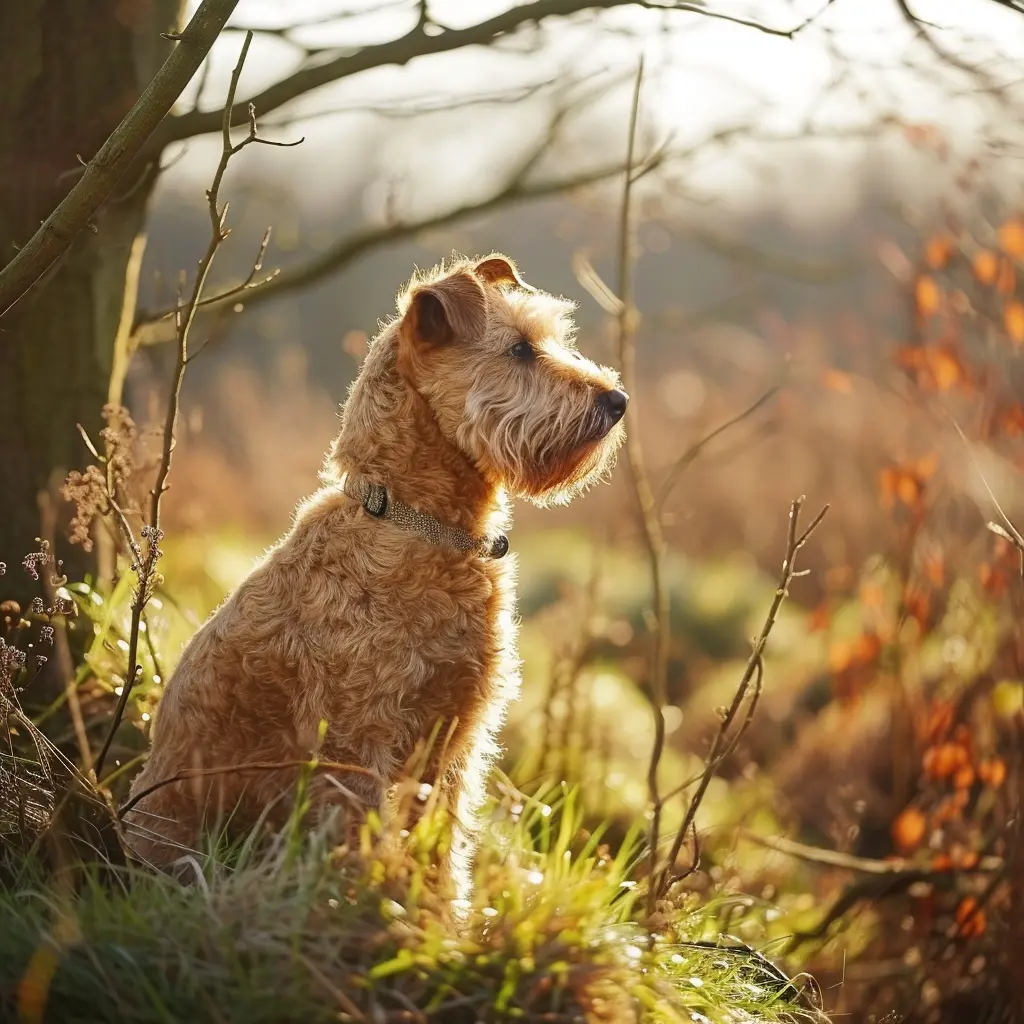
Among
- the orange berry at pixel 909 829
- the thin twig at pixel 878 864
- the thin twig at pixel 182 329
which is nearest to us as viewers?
the thin twig at pixel 182 329

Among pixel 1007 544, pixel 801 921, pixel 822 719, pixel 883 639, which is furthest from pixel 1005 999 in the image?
pixel 822 719

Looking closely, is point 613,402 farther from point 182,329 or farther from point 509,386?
point 182,329

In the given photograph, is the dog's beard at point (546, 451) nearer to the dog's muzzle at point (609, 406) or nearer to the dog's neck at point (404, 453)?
the dog's muzzle at point (609, 406)

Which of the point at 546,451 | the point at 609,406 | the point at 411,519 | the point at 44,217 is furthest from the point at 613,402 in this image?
the point at 44,217

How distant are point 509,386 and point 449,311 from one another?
371 mm

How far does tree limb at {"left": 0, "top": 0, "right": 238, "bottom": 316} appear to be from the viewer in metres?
3.39

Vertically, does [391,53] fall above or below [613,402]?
above

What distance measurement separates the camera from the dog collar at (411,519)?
402 cm

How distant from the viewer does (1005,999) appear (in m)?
4.75

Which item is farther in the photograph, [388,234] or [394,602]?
[388,234]

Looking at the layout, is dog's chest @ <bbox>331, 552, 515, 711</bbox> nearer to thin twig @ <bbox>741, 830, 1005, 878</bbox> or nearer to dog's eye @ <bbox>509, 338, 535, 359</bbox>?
dog's eye @ <bbox>509, 338, 535, 359</bbox>

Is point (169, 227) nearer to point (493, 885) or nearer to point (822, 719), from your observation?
point (822, 719)

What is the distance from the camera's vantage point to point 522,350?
179 inches

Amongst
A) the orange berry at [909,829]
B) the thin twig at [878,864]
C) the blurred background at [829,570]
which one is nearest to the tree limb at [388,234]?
the blurred background at [829,570]
